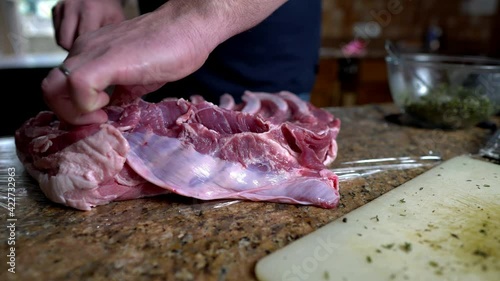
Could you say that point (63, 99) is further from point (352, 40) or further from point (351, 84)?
point (352, 40)

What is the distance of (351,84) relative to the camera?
12.9 ft

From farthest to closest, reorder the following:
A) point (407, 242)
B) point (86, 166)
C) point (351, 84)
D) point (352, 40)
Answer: point (352, 40)
point (351, 84)
point (86, 166)
point (407, 242)

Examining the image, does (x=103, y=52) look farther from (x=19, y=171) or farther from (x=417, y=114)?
(x=417, y=114)

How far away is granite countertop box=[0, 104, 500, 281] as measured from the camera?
29.7 inches

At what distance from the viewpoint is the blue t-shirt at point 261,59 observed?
5.69 feet

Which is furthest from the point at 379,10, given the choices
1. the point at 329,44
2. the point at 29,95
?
the point at 29,95

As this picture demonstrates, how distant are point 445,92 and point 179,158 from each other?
49.0 inches

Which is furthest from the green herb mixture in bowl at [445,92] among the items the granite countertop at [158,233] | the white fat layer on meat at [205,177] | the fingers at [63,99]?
the fingers at [63,99]

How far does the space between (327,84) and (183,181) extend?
298 cm

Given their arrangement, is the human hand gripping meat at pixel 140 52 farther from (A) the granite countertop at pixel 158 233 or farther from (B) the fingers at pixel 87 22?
(B) the fingers at pixel 87 22

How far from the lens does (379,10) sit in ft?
15.1

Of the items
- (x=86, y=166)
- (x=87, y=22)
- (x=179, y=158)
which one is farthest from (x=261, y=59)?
(x=86, y=166)

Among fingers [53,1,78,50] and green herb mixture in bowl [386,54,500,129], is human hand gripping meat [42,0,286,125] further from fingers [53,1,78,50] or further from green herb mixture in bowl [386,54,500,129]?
green herb mixture in bowl [386,54,500,129]

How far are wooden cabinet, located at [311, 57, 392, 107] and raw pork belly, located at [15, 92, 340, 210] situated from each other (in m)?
2.71
